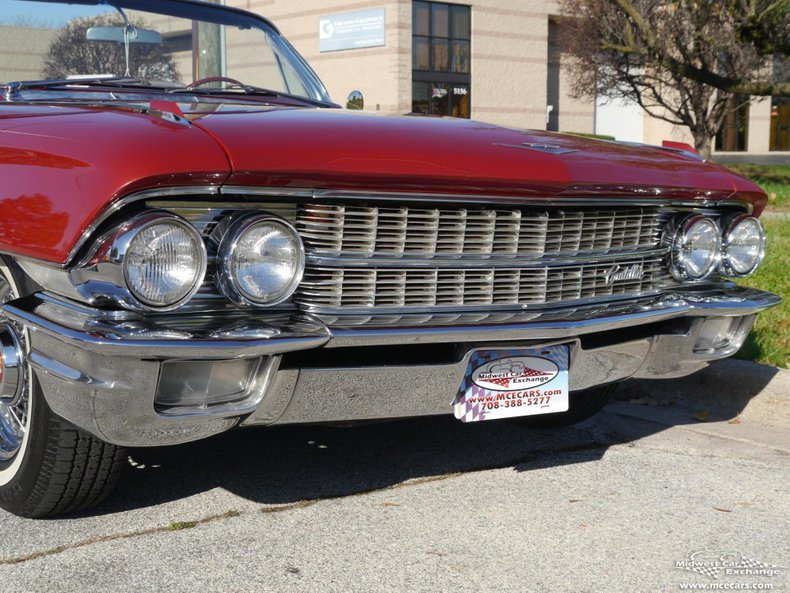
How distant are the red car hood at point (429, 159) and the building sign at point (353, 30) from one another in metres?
23.5

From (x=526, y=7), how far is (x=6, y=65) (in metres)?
26.2

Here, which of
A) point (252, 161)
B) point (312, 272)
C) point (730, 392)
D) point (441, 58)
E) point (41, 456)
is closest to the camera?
point (252, 161)

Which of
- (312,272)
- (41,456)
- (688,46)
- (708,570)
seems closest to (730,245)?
(708,570)

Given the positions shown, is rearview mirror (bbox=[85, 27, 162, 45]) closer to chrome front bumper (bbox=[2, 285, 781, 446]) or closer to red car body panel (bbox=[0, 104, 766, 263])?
red car body panel (bbox=[0, 104, 766, 263])

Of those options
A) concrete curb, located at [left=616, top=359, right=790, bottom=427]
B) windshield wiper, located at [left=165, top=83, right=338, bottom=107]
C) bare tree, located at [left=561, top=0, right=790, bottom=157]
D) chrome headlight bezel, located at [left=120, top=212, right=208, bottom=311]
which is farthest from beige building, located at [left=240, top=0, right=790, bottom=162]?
chrome headlight bezel, located at [left=120, top=212, right=208, bottom=311]

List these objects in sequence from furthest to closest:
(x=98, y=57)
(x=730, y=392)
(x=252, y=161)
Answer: (x=730, y=392)
(x=98, y=57)
(x=252, y=161)

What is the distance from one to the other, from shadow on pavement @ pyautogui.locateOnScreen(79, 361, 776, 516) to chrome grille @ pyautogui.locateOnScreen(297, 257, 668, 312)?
772 mm

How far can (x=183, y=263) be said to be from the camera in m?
2.50

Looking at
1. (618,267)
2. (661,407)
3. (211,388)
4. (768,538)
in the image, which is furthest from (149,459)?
(661,407)

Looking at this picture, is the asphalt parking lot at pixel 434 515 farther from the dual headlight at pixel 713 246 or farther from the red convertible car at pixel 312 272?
the dual headlight at pixel 713 246

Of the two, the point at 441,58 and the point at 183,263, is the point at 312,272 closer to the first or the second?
the point at 183,263

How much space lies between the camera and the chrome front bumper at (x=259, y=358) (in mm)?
2443

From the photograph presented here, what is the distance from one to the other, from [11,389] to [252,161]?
1.01 metres

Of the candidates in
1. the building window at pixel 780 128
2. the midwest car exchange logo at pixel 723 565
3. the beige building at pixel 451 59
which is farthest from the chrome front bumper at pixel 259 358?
the building window at pixel 780 128
